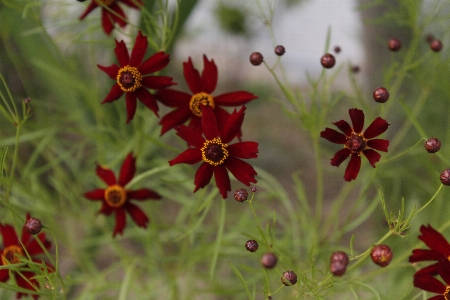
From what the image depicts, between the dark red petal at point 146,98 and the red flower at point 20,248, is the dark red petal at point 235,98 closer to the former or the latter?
the dark red petal at point 146,98

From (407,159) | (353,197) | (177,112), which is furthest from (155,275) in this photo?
(353,197)

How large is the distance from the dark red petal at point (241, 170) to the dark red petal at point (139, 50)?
0.10 meters

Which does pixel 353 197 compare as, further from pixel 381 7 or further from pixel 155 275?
pixel 155 275

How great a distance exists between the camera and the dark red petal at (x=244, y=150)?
297 mm

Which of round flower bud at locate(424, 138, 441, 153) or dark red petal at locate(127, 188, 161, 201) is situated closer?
round flower bud at locate(424, 138, 441, 153)

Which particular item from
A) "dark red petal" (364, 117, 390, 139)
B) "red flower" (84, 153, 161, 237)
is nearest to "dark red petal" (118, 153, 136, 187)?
"red flower" (84, 153, 161, 237)

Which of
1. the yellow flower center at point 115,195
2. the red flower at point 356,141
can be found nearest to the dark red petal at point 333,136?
the red flower at point 356,141

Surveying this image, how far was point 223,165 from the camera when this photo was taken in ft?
1.03

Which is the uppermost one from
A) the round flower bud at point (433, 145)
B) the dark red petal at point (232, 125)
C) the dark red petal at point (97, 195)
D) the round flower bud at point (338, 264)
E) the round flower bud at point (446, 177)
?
the round flower bud at point (433, 145)

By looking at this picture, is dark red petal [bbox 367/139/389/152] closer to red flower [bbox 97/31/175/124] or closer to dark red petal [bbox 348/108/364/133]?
dark red petal [bbox 348/108/364/133]

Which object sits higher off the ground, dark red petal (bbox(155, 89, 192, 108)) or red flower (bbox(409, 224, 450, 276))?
dark red petal (bbox(155, 89, 192, 108))

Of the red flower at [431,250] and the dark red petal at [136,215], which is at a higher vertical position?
the red flower at [431,250]

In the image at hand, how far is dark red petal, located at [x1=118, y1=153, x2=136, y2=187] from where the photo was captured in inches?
15.4

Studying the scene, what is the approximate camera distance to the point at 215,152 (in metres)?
0.30
